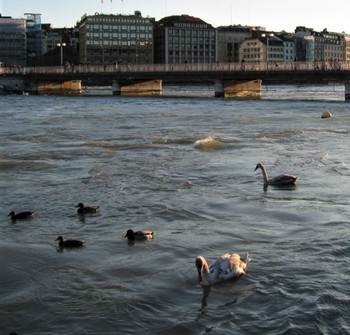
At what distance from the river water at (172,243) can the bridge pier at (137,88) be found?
8851 centimetres

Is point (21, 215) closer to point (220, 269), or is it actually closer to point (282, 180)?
point (220, 269)

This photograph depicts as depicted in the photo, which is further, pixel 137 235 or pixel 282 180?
pixel 282 180

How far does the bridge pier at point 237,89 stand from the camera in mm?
103688

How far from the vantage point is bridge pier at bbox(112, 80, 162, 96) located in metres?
117

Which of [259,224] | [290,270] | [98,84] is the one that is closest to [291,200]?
[259,224]

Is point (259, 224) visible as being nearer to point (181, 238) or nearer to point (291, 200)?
point (181, 238)

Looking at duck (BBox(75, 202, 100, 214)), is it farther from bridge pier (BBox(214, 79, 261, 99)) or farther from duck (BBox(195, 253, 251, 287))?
bridge pier (BBox(214, 79, 261, 99))

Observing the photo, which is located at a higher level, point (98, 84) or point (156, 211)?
point (98, 84)

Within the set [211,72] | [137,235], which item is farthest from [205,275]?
[211,72]

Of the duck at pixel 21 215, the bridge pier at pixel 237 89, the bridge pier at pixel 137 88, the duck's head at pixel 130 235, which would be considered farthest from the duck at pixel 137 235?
the bridge pier at pixel 137 88

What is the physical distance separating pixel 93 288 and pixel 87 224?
14.7ft

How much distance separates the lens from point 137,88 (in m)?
120

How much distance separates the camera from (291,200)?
1792 cm

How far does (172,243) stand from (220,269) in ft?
8.50
